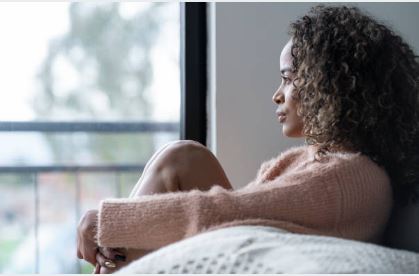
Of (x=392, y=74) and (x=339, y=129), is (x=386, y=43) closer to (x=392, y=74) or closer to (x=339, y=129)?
(x=392, y=74)

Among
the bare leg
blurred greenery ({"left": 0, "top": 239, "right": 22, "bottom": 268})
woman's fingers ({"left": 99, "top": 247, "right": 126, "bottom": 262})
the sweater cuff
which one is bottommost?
blurred greenery ({"left": 0, "top": 239, "right": 22, "bottom": 268})

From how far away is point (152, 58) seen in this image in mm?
1823

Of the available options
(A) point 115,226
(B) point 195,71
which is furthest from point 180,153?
(B) point 195,71

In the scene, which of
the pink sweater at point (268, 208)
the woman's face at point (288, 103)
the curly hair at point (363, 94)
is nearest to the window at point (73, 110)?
the woman's face at point (288, 103)

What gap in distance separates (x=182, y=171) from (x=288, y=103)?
0.96 feet

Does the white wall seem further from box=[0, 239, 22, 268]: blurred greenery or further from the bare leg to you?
box=[0, 239, 22, 268]: blurred greenery

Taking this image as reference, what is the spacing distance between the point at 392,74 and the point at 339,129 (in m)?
0.16

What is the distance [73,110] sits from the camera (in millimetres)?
1793

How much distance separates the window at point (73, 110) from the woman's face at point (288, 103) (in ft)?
1.50

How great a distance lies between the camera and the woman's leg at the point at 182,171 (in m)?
1.25

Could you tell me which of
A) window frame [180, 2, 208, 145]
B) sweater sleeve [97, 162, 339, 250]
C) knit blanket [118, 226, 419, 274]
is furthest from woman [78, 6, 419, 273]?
window frame [180, 2, 208, 145]

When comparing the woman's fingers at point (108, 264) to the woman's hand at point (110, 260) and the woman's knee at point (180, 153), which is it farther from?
the woman's knee at point (180, 153)

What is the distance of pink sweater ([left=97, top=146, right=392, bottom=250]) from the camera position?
106cm

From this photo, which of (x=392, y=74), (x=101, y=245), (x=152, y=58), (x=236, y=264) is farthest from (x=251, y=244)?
(x=152, y=58)
